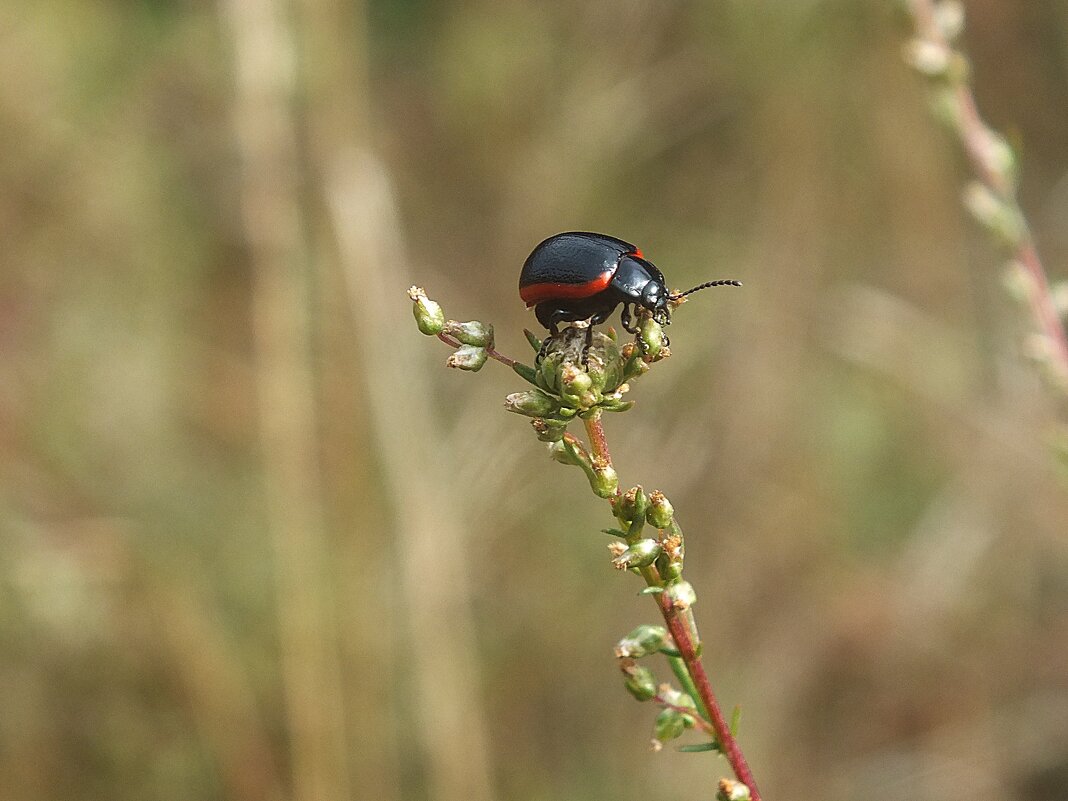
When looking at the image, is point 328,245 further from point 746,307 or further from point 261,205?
point 746,307

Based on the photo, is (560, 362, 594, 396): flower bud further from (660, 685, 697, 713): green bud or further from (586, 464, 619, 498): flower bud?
(660, 685, 697, 713): green bud

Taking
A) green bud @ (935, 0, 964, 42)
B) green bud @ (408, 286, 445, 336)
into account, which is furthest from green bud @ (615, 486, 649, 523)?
green bud @ (935, 0, 964, 42)

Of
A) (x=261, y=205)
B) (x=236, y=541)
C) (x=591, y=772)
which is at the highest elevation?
(x=236, y=541)

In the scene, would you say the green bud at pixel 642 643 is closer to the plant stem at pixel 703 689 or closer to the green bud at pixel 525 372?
the plant stem at pixel 703 689

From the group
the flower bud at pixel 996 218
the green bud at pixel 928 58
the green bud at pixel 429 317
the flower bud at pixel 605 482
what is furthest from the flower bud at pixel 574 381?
the green bud at pixel 928 58

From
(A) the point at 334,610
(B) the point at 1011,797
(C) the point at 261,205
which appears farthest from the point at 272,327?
(B) the point at 1011,797

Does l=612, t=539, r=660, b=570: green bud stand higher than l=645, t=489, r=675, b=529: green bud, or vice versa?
l=645, t=489, r=675, b=529: green bud

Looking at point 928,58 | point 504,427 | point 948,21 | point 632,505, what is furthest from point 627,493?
point 504,427
